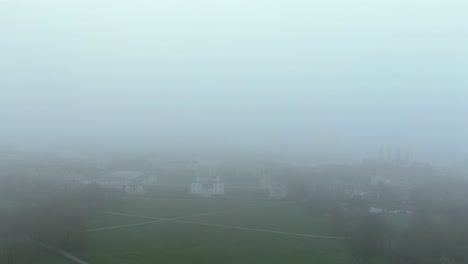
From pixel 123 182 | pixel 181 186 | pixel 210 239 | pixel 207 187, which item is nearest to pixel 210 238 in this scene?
pixel 210 239

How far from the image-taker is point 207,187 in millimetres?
13062

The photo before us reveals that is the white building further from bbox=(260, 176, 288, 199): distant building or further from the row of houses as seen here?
bbox=(260, 176, 288, 199): distant building

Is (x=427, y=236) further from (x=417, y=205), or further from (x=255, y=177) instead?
(x=255, y=177)

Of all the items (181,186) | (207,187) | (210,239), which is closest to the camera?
(210,239)

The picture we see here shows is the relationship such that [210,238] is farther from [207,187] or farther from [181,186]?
[181,186]

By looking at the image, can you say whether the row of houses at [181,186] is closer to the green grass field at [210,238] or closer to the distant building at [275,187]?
the distant building at [275,187]

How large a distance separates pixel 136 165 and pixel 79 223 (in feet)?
26.1

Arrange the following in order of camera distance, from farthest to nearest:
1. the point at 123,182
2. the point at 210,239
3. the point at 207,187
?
the point at 207,187 < the point at 123,182 < the point at 210,239

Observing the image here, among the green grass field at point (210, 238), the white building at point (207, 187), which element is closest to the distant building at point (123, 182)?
the green grass field at point (210, 238)

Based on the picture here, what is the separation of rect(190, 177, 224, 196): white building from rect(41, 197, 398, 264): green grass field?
1323mm

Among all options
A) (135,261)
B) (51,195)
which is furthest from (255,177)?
(135,261)

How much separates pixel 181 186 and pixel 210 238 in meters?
5.08

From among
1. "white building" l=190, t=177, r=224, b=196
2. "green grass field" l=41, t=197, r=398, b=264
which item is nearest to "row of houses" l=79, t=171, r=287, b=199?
"white building" l=190, t=177, r=224, b=196

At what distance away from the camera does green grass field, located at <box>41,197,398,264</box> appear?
707 centimetres
